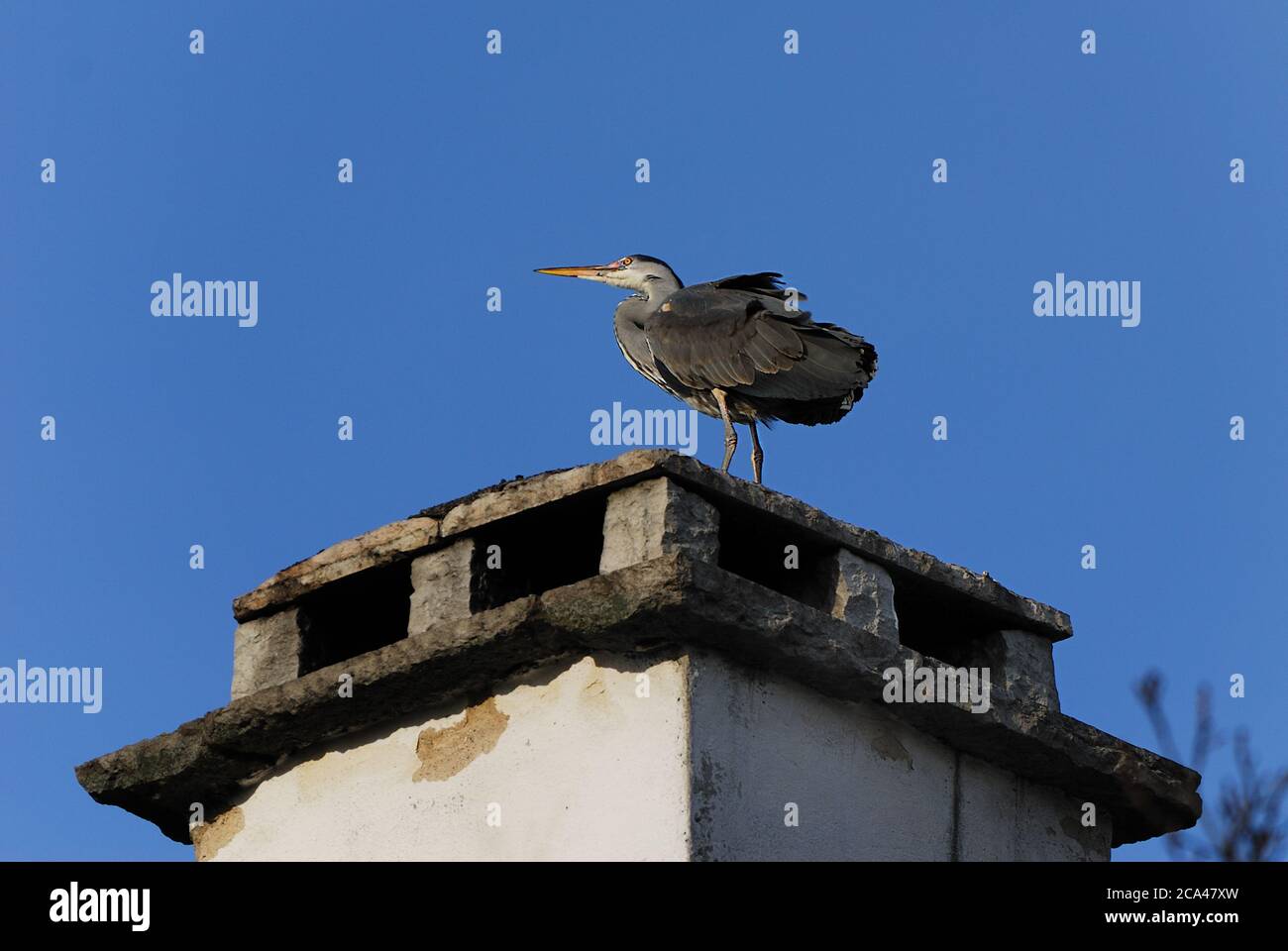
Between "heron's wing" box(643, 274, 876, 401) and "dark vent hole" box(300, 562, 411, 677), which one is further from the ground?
"heron's wing" box(643, 274, 876, 401)

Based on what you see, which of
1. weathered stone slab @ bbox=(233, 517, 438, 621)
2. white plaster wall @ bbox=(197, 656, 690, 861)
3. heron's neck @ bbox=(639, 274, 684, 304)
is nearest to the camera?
white plaster wall @ bbox=(197, 656, 690, 861)

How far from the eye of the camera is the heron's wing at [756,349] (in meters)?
9.91

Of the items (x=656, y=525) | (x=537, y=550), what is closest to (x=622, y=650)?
(x=656, y=525)

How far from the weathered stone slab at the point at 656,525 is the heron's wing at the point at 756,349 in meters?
1.64

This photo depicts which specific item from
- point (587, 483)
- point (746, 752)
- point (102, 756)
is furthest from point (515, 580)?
point (102, 756)

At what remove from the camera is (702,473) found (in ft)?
27.6

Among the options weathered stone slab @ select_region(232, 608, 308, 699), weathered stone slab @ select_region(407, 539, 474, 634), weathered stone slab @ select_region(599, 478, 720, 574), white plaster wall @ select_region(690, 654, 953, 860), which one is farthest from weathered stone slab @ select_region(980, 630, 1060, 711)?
weathered stone slab @ select_region(232, 608, 308, 699)

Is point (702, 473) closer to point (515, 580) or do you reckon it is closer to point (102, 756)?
point (515, 580)

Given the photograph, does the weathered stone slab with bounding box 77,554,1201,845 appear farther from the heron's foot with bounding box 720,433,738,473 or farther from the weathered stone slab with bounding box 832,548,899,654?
the heron's foot with bounding box 720,433,738,473

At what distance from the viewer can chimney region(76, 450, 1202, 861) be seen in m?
8.20

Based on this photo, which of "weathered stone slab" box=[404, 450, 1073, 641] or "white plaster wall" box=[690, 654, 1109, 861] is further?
"weathered stone slab" box=[404, 450, 1073, 641]

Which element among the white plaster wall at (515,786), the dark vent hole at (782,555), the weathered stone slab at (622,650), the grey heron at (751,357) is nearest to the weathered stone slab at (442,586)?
the weathered stone slab at (622,650)

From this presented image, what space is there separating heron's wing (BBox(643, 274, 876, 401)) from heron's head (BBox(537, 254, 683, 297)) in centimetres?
100
